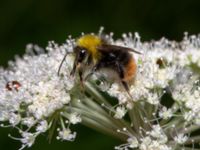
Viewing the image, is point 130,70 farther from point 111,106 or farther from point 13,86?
point 13,86

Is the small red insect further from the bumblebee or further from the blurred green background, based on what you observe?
the blurred green background

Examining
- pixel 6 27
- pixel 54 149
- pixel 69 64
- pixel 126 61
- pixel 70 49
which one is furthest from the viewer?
pixel 6 27

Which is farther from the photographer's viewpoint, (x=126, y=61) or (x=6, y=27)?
(x=6, y=27)

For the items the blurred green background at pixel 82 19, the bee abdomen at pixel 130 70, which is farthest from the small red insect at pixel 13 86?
the blurred green background at pixel 82 19

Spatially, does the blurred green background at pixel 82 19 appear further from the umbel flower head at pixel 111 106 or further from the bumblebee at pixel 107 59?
the bumblebee at pixel 107 59

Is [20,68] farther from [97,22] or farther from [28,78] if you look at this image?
[97,22]

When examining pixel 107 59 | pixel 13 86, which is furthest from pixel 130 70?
pixel 13 86

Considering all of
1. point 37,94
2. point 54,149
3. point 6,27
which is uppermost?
point 6,27

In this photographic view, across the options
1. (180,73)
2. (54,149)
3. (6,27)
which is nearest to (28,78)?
(180,73)
